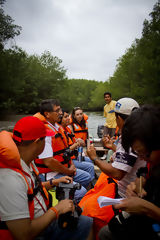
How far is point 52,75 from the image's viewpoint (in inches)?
1613

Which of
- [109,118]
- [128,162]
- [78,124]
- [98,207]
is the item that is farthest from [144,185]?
[109,118]

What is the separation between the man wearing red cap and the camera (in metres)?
1.12

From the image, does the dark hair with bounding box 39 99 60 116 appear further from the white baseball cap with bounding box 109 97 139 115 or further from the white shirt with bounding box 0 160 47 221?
the white shirt with bounding box 0 160 47 221

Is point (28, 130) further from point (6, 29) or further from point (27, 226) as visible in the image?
point (6, 29)

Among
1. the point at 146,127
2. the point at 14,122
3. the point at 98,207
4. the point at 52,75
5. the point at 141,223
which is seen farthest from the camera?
the point at 52,75

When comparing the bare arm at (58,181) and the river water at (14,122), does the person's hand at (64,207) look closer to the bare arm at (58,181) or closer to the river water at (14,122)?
the bare arm at (58,181)

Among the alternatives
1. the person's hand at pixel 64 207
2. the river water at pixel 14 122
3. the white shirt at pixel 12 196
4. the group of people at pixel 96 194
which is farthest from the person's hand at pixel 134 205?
the river water at pixel 14 122

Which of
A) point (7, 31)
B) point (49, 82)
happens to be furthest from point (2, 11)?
point (49, 82)

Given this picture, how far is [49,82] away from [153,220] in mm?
40450

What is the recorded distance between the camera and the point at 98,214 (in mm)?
1676

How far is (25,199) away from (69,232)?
645mm

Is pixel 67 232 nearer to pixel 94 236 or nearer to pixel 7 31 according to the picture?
pixel 94 236

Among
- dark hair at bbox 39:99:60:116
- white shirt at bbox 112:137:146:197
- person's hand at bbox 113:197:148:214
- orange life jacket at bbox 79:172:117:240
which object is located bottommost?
orange life jacket at bbox 79:172:117:240

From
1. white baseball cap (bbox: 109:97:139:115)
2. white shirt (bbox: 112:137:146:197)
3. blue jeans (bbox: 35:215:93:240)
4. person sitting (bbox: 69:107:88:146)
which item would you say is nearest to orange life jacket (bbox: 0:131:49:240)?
blue jeans (bbox: 35:215:93:240)
